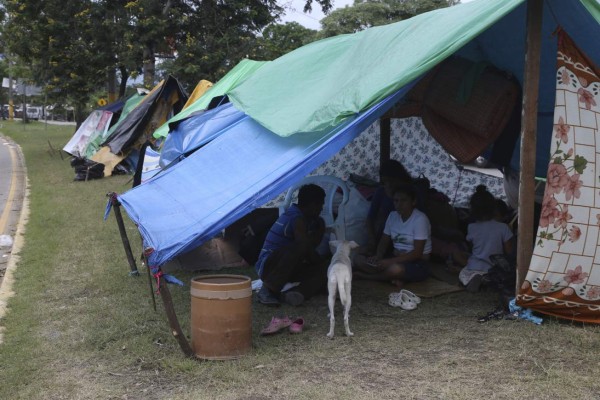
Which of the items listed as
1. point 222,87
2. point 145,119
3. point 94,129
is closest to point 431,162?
point 222,87

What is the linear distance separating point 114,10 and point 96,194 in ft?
25.8

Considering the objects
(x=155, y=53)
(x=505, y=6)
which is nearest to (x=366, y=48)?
(x=505, y=6)

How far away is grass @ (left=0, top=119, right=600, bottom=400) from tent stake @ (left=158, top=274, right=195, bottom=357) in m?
0.09

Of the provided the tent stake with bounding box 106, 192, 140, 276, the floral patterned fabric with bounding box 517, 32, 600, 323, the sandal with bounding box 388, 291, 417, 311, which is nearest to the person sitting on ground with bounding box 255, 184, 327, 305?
the sandal with bounding box 388, 291, 417, 311

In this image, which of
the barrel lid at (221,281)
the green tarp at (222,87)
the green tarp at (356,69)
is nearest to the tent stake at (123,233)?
the green tarp at (356,69)

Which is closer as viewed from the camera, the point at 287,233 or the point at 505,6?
the point at 505,6

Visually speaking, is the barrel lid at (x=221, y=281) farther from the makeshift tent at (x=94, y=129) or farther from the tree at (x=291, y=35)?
the tree at (x=291, y=35)

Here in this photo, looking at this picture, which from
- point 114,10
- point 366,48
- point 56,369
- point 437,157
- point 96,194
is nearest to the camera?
point 56,369

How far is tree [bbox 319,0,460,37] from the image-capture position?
28359mm

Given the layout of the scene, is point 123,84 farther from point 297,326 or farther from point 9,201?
point 297,326

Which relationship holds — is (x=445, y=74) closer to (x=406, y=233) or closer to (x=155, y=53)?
(x=406, y=233)

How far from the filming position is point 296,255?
225 inches

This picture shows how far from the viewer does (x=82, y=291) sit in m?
6.52

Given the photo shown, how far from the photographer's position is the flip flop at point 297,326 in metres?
4.99
